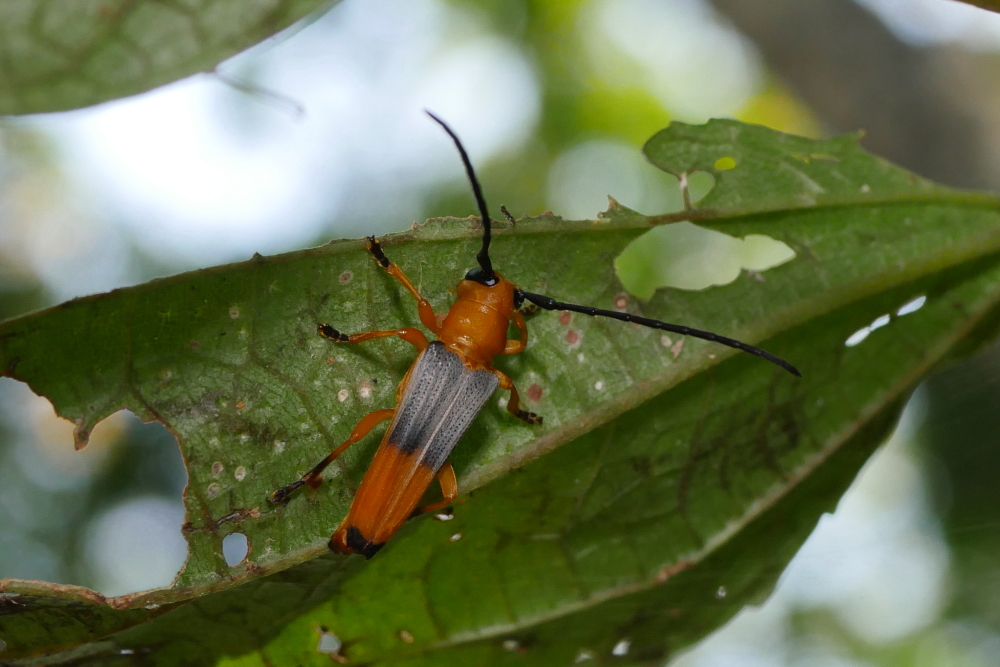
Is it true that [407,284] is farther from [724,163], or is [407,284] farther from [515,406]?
[724,163]

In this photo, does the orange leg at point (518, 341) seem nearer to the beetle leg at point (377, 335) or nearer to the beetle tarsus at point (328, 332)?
the beetle leg at point (377, 335)

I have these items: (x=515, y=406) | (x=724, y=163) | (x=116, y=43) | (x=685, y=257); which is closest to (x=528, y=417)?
(x=515, y=406)

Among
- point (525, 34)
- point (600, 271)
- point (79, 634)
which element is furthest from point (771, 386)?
point (525, 34)

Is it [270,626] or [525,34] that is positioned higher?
[525,34]

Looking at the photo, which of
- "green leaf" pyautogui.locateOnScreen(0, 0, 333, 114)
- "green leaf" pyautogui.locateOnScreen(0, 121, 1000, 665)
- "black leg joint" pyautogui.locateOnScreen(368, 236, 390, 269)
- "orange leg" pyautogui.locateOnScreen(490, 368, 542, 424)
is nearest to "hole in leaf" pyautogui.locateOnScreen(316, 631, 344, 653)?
"green leaf" pyautogui.locateOnScreen(0, 121, 1000, 665)

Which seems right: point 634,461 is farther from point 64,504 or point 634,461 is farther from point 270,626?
point 64,504

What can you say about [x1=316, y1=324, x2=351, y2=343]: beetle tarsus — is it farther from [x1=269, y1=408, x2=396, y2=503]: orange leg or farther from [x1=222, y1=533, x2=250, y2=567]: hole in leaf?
[x1=222, y1=533, x2=250, y2=567]: hole in leaf
